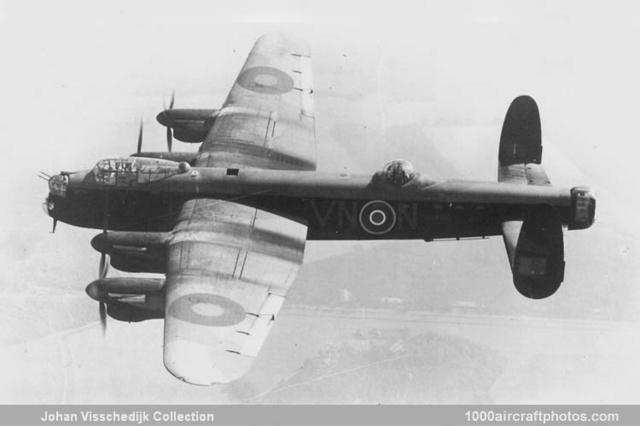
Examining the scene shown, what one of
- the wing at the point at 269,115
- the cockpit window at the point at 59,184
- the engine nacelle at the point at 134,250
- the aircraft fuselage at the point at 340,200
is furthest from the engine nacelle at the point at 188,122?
the engine nacelle at the point at 134,250

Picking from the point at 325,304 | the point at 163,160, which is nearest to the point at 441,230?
the point at 325,304

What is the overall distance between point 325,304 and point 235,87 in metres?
6.66

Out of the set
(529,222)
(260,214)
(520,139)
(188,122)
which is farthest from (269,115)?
(529,222)

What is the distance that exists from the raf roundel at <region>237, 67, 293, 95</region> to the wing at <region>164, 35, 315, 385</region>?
28mm

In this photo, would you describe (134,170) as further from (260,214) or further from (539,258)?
(539,258)

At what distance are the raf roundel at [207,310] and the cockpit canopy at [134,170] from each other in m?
3.93

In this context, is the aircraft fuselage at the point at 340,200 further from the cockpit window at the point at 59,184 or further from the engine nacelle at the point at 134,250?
the engine nacelle at the point at 134,250

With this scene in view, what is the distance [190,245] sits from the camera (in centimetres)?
1761

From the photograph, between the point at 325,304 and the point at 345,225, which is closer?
the point at 345,225

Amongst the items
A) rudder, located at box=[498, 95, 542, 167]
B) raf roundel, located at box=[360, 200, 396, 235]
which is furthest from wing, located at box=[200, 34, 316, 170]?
rudder, located at box=[498, 95, 542, 167]

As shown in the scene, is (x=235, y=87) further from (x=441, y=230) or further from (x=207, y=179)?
(x=441, y=230)

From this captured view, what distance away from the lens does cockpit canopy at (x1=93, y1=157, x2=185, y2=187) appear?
18.9 meters

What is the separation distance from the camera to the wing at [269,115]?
2050cm
